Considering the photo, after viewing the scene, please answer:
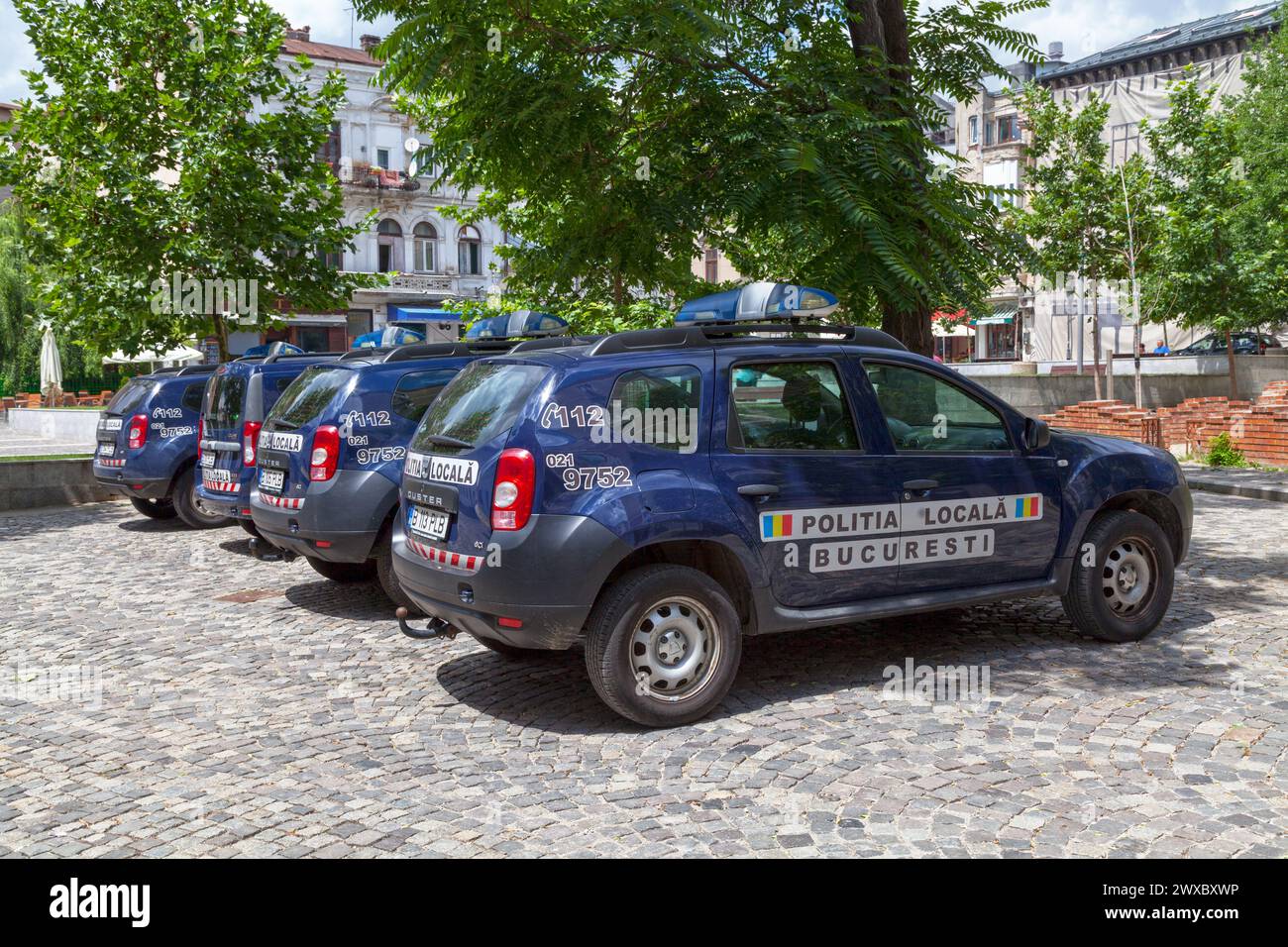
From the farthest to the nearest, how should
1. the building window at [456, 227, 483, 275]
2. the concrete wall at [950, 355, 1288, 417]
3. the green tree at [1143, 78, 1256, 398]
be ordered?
the building window at [456, 227, 483, 275], the green tree at [1143, 78, 1256, 398], the concrete wall at [950, 355, 1288, 417]

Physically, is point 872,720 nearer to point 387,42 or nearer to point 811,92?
point 811,92

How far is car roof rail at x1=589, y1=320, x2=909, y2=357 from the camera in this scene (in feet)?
19.4

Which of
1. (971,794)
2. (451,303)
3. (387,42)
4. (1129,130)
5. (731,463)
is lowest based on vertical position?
(971,794)

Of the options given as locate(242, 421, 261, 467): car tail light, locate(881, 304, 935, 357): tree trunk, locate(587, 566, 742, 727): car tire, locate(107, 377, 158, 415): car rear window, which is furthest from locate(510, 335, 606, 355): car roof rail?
locate(107, 377, 158, 415): car rear window

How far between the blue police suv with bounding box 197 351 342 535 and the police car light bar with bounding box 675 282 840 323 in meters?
4.43

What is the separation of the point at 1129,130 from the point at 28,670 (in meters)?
60.1

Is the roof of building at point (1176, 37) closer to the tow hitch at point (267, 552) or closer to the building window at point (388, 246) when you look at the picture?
the building window at point (388, 246)

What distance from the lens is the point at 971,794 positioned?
4.69 metres

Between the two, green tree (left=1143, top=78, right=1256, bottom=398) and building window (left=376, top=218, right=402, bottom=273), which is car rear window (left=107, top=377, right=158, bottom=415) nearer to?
green tree (left=1143, top=78, right=1256, bottom=398)

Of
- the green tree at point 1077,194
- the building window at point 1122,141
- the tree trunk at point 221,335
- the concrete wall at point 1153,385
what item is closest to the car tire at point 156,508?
the tree trunk at point 221,335

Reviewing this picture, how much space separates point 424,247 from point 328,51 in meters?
9.62

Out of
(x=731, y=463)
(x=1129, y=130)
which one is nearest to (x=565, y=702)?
(x=731, y=463)

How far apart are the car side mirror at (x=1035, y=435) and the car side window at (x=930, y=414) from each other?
106 millimetres

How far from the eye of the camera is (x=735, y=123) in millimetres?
8969
